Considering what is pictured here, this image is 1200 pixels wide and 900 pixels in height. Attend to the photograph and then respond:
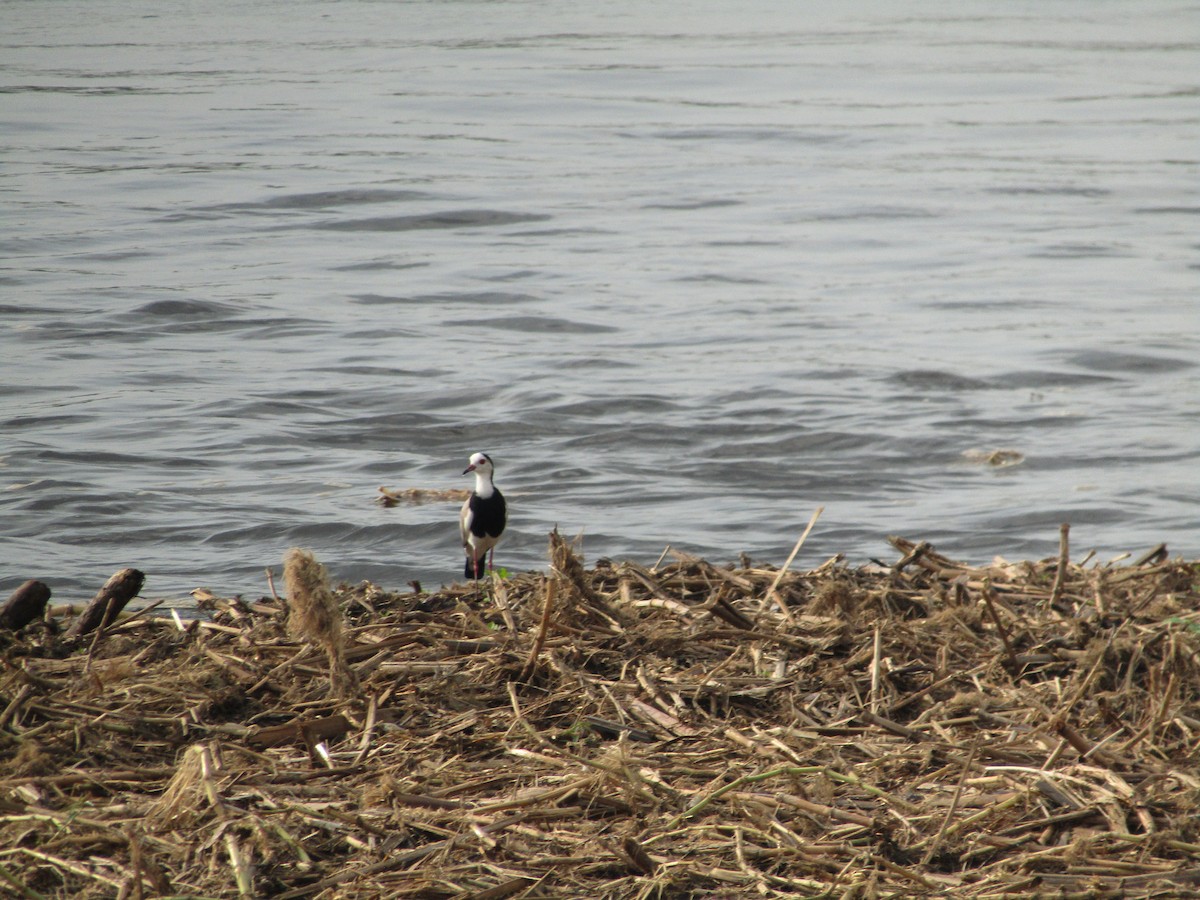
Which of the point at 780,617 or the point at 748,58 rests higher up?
the point at 748,58

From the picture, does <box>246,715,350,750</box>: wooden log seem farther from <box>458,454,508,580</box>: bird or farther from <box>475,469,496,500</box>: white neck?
<box>475,469,496,500</box>: white neck

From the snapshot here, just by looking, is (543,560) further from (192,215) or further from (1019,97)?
(1019,97)

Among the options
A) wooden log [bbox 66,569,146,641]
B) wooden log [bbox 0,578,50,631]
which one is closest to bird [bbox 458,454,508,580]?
wooden log [bbox 66,569,146,641]

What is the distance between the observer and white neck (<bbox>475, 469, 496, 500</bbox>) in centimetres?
733

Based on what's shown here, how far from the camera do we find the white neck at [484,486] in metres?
7.33

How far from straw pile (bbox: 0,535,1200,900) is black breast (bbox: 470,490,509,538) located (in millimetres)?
2311

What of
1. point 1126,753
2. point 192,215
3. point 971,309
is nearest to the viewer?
point 1126,753

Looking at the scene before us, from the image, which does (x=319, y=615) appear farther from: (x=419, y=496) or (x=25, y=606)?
(x=419, y=496)

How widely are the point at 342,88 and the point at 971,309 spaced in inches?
653

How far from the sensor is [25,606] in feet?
14.6

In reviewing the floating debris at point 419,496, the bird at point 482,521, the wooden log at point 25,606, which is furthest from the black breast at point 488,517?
the wooden log at point 25,606

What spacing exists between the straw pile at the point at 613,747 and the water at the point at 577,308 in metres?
3.55

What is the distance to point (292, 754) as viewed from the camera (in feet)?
11.9

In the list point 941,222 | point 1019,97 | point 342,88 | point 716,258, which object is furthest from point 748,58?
point 716,258
